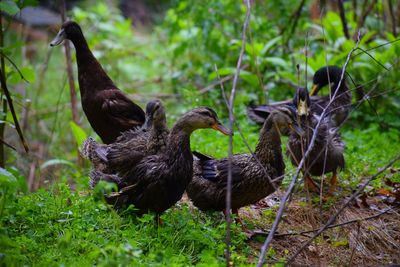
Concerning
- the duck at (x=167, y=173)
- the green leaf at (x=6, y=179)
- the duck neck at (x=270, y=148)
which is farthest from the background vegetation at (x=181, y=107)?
the duck neck at (x=270, y=148)

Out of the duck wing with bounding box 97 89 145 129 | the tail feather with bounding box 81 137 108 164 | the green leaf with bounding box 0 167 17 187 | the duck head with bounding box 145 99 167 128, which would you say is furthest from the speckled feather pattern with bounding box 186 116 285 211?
the green leaf with bounding box 0 167 17 187

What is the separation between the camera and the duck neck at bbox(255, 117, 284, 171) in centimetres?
567

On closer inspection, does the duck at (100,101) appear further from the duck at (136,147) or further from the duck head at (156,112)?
the duck head at (156,112)

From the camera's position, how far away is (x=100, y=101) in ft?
22.3

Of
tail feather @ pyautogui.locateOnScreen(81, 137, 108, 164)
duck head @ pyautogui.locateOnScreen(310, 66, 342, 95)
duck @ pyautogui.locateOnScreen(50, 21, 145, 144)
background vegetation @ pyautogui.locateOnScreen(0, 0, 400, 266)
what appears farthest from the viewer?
duck head @ pyautogui.locateOnScreen(310, 66, 342, 95)

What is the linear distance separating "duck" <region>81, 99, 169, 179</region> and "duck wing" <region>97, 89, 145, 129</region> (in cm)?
83

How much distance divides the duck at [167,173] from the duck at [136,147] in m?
0.20

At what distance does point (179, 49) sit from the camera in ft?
36.6

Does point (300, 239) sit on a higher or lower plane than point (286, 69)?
lower

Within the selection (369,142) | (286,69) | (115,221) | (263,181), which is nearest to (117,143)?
(115,221)

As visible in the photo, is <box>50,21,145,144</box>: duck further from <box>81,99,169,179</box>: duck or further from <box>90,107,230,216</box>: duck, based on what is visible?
<box>90,107,230,216</box>: duck

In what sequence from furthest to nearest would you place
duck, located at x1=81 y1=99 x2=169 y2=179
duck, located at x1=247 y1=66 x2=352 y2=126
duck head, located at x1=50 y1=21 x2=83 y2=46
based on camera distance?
duck, located at x1=247 y1=66 x2=352 y2=126, duck head, located at x1=50 y1=21 x2=83 y2=46, duck, located at x1=81 y1=99 x2=169 y2=179

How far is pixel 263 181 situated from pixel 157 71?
30.7 feet

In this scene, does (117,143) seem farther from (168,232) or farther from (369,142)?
(369,142)
